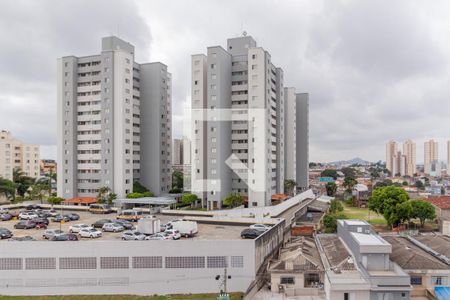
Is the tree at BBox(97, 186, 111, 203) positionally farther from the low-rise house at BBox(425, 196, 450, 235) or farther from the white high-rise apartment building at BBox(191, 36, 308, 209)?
the low-rise house at BBox(425, 196, 450, 235)

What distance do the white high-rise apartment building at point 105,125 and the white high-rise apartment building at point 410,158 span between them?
15006 cm

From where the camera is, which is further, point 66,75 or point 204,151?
point 66,75

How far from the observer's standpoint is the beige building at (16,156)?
72188 mm

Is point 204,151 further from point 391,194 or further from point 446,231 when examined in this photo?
point 446,231

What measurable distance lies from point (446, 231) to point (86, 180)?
43878 millimetres

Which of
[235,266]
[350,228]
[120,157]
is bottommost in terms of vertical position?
[235,266]

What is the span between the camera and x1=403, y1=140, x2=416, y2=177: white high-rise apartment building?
16562cm

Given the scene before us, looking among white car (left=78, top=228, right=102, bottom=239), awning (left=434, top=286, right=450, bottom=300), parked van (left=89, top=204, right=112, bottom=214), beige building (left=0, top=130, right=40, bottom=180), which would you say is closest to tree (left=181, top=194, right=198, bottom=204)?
parked van (left=89, top=204, right=112, bottom=214)

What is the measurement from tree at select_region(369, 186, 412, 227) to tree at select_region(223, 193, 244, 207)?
52.8ft

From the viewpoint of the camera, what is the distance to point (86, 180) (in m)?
48.2

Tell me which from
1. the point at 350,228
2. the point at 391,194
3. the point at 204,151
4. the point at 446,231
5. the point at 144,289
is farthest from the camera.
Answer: the point at 204,151

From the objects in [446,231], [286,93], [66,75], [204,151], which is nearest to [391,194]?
[446,231]

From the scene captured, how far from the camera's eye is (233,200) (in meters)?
41.7

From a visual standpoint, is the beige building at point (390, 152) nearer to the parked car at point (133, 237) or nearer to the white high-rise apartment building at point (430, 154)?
the white high-rise apartment building at point (430, 154)
